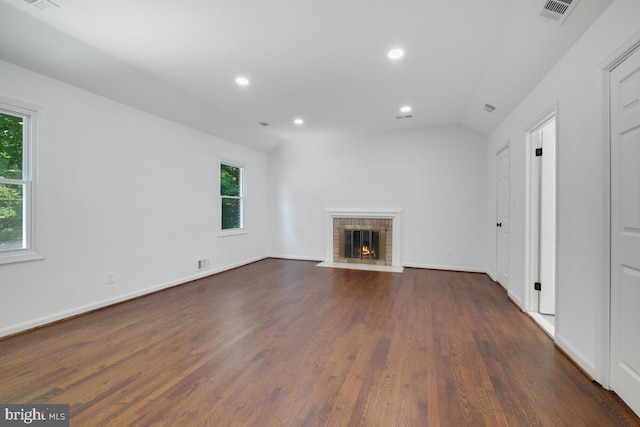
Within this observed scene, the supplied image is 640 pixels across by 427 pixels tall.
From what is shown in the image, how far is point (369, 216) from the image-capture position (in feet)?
19.8

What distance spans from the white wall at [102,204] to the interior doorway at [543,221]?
15.5 feet

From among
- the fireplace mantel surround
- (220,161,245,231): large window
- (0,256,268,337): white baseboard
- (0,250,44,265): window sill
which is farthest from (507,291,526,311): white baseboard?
(0,250,44,265): window sill

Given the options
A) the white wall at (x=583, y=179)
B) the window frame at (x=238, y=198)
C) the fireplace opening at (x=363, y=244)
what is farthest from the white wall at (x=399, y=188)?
the white wall at (x=583, y=179)

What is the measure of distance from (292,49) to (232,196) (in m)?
3.57

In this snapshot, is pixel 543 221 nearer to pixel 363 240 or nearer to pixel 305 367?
pixel 305 367

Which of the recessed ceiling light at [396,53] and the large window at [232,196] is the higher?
the recessed ceiling light at [396,53]

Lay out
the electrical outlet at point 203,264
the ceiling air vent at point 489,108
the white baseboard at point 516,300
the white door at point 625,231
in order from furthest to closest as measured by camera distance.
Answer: the electrical outlet at point 203,264, the ceiling air vent at point 489,108, the white baseboard at point 516,300, the white door at point 625,231

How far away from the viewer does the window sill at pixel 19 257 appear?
2.62 meters

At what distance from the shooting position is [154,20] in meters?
2.35

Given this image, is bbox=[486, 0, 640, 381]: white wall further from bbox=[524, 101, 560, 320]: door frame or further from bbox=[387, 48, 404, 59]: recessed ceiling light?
bbox=[387, 48, 404, 59]: recessed ceiling light

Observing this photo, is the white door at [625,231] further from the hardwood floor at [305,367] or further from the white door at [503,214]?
the white door at [503,214]

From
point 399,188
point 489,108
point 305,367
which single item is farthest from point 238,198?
point 489,108

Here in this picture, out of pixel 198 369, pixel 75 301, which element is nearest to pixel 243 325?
pixel 198 369

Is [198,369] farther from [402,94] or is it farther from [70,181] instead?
[402,94]
